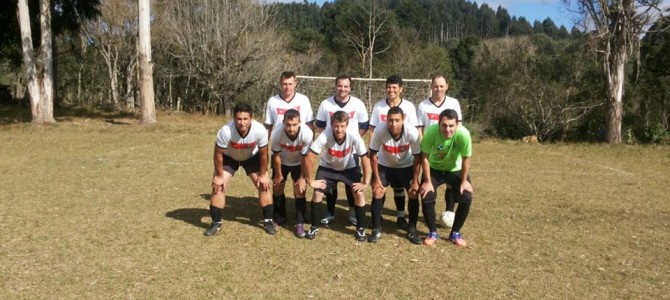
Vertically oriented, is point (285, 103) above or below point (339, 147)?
above

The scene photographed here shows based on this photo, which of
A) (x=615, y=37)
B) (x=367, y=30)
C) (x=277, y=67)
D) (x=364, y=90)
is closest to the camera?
(x=615, y=37)

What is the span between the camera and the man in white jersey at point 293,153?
17.0ft

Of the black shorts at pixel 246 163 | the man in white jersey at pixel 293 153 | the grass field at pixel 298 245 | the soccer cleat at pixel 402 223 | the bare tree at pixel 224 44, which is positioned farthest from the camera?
the bare tree at pixel 224 44

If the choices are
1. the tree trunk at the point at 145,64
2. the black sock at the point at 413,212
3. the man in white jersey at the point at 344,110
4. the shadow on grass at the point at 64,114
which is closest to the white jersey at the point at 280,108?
the man in white jersey at the point at 344,110

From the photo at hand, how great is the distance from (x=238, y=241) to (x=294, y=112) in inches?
55.3

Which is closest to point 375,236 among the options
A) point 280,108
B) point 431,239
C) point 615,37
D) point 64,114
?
Result: point 431,239

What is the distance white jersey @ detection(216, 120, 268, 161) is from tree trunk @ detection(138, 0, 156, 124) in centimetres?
1250

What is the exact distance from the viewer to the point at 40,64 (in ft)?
52.5

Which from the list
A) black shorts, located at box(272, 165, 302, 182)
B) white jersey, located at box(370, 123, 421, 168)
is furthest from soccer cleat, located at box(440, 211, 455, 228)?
black shorts, located at box(272, 165, 302, 182)

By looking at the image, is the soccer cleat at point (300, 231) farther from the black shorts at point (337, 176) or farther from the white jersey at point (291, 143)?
the white jersey at point (291, 143)

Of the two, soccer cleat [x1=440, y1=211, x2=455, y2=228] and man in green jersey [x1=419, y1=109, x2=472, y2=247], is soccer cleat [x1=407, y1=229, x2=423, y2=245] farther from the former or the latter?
soccer cleat [x1=440, y1=211, x2=455, y2=228]

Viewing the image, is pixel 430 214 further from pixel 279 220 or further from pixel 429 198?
pixel 279 220

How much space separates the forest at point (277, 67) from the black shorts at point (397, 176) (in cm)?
1175

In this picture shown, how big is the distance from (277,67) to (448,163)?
2213 centimetres
